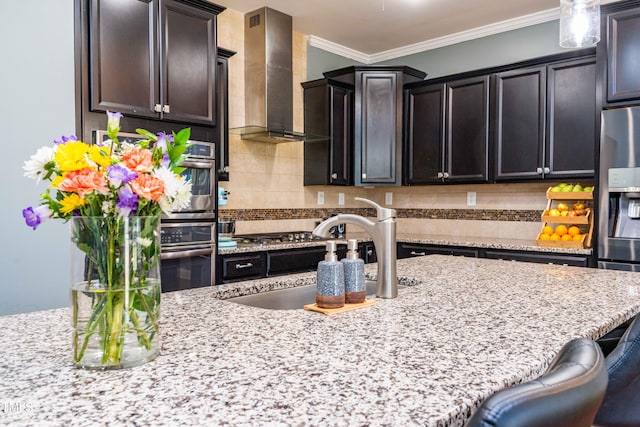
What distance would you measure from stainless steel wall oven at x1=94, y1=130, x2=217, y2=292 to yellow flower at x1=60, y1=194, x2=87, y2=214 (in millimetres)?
2040

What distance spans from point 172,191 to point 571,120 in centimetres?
344

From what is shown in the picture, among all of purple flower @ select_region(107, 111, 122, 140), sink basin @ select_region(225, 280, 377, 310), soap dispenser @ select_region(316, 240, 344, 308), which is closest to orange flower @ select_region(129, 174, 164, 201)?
purple flower @ select_region(107, 111, 122, 140)

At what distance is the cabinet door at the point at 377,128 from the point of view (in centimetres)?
442

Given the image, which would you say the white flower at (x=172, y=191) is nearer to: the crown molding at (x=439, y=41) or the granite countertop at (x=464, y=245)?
the granite countertop at (x=464, y=245)

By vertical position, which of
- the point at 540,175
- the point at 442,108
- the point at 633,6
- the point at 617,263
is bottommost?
the point at 617,263

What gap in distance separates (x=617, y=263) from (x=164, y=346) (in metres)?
3.08

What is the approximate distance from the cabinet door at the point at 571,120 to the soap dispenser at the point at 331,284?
282 cm

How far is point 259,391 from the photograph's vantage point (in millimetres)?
777

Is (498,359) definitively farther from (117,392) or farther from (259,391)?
(117,392)

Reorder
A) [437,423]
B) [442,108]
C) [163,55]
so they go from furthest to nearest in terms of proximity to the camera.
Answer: [442,108]
[163,55]
[437,423]

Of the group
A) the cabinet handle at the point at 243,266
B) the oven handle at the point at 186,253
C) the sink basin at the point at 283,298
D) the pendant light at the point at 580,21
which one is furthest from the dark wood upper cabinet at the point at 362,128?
the sink basin at the point at 283,298

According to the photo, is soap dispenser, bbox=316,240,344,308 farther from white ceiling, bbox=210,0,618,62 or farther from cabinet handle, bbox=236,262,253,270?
white ceiling, bbox=210,0,618,62

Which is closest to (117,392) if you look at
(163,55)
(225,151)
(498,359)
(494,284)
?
(498,359)

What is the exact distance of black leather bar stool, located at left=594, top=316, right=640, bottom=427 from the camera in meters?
1.19
